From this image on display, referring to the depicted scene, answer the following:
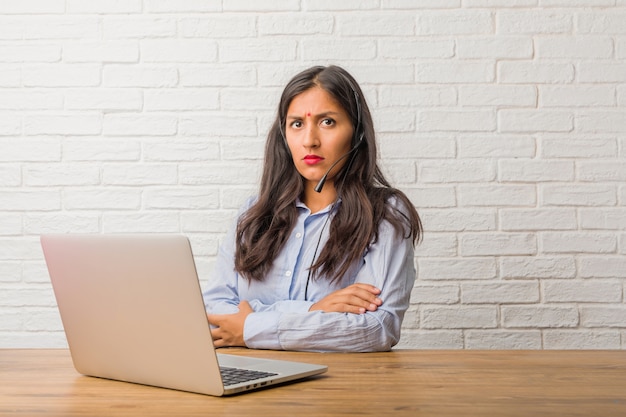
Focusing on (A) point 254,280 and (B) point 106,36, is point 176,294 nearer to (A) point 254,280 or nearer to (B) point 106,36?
(A) point 254,280

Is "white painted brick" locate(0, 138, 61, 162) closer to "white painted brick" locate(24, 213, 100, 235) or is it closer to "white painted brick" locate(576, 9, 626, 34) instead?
"white painted brick" locate(24, 213, 100, 235)

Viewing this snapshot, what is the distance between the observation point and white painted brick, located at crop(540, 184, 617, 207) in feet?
8.74

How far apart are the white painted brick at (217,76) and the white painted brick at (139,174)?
0.31 m

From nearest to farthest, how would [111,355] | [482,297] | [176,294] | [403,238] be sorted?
[176,294], [111,355], [403,238], [482,297]

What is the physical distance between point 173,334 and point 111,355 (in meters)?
0.17

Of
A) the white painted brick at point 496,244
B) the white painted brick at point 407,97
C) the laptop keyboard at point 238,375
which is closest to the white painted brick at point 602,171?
the white painted brick at point 496,244

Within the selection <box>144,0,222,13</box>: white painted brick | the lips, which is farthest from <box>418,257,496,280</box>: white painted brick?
<box>144,0,222,13</box>: white painted brick

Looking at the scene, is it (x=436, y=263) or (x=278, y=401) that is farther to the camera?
(x=436, y=263)

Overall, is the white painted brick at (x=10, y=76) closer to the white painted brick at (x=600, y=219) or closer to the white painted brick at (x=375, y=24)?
the white painted brick at (x=375, y=24)

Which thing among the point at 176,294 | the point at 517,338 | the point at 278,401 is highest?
the point at 176,294

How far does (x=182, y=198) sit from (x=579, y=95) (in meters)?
1.43

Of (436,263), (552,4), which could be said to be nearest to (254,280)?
(436,263)

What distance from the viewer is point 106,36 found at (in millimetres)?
2752

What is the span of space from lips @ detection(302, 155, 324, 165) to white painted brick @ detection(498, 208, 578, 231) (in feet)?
2.76
